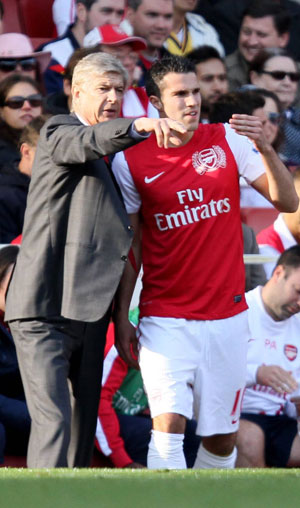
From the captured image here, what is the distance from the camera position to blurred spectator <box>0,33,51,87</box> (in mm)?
7785

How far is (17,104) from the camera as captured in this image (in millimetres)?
7215

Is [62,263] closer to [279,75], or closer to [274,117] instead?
[274,117]

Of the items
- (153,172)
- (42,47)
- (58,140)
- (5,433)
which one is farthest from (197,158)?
(42,47)

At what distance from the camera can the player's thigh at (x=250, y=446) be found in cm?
581

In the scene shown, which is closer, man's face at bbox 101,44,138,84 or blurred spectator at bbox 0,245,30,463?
blurred spectator at bbox 0,245,30,463

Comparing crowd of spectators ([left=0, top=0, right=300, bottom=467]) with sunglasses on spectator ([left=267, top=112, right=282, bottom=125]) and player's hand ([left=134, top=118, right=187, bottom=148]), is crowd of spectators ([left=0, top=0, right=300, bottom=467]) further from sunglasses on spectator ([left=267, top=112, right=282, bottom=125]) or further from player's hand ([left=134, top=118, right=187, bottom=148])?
player's hand ([left=134, top=118, right=187, bottom=148])

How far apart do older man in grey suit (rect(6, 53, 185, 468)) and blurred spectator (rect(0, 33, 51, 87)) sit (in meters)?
3.24

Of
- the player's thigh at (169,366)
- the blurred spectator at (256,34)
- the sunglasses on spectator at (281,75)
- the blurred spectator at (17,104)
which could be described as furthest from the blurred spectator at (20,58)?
the player's thigh at (169,366)

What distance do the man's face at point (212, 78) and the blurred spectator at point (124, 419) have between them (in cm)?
306

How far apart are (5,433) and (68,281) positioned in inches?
45.2

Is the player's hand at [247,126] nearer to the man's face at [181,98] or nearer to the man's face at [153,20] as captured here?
the man's face at [181,98]

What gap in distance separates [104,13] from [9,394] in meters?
3.76

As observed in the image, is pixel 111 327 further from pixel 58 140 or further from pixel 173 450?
pixel 58 140

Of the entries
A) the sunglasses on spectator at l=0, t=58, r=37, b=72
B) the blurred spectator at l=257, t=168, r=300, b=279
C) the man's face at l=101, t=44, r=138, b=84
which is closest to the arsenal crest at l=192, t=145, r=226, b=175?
the blurred spectator at l=257, t=168, r=300, b=279
